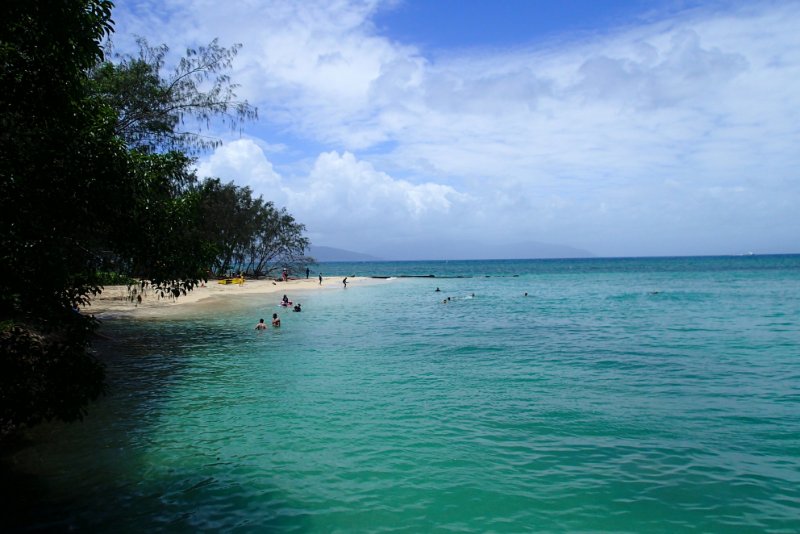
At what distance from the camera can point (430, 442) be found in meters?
11.5

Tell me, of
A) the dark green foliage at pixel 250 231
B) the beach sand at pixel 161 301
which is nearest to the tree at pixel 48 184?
the beach sand at pixel 161 301

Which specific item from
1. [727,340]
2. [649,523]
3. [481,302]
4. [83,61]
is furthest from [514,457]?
[481,302]

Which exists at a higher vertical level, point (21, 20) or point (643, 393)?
point (21, 20)

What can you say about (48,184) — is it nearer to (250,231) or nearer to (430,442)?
(430,442)

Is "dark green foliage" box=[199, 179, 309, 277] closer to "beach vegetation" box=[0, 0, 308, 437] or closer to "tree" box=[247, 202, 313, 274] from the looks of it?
"tree" box=[247, 202, 313, 274]

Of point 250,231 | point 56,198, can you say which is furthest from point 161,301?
point 56,198

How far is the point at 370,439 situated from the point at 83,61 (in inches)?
341

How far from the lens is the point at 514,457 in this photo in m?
10.5

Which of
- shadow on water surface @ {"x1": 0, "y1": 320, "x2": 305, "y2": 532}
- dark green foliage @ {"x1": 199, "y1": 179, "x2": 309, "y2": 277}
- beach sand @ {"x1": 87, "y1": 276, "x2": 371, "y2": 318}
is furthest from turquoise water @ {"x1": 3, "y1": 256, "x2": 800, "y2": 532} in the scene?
dark green foliage @ {"x1": 199, "y1": 179, "x2": 309, "y2": 277}

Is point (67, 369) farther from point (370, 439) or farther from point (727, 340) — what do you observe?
point (727, 340)

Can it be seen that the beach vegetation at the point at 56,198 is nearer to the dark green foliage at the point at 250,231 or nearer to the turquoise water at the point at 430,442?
the turquoise water at the point at 430,442

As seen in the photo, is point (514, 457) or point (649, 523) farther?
point (514, 457)

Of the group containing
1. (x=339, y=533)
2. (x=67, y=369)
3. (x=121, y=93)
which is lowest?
(x=339, y=533)

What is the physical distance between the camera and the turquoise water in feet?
27.3
